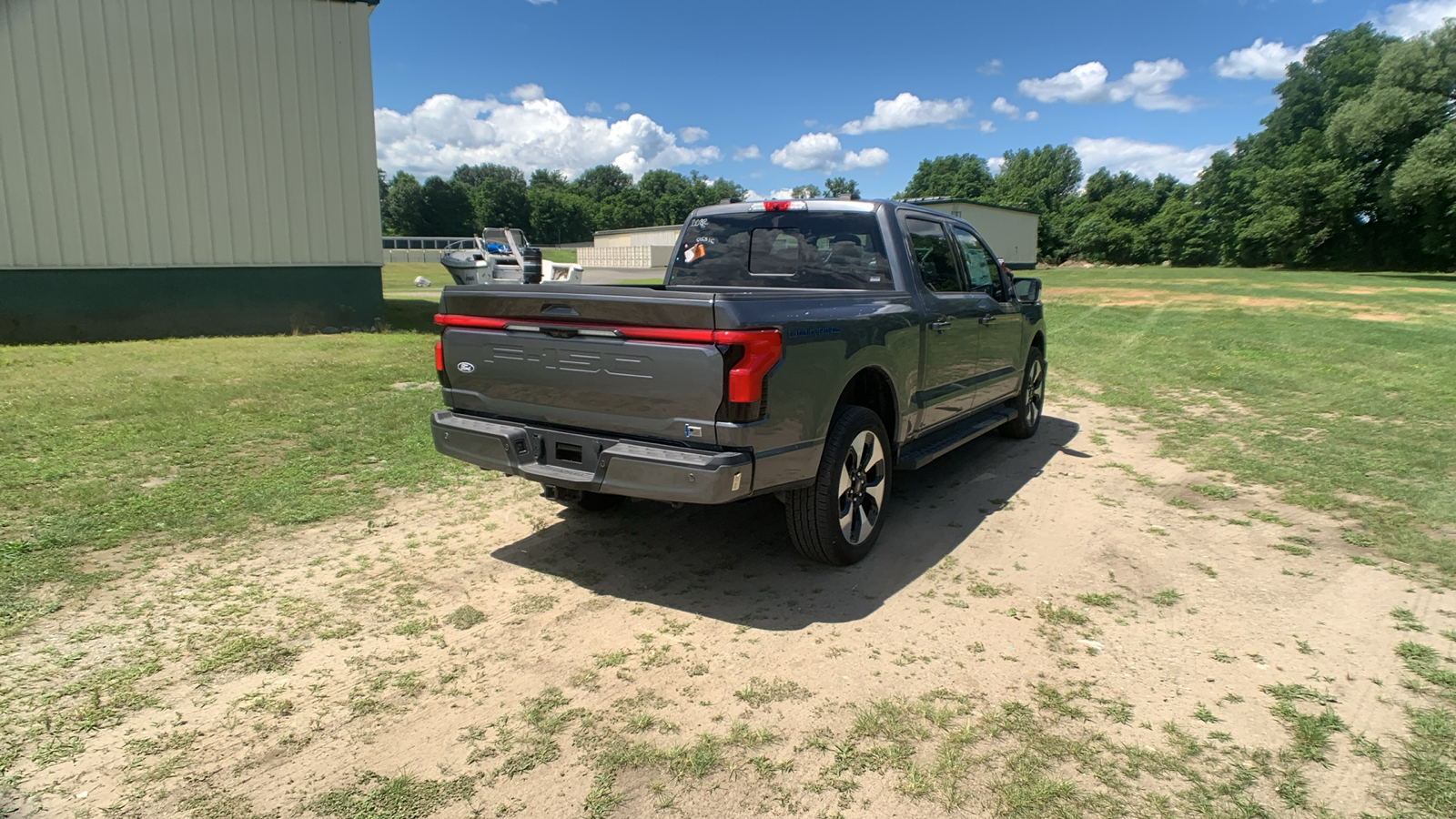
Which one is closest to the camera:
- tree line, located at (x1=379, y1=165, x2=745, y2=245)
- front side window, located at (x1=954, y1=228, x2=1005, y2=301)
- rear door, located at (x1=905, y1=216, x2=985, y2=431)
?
rear door, located at (x1=905, y1=216, x2=985, y2=431)

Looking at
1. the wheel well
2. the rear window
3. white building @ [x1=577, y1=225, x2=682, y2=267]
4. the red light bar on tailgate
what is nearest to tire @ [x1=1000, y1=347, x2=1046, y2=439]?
the rear window

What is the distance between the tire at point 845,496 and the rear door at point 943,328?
26.2 inches

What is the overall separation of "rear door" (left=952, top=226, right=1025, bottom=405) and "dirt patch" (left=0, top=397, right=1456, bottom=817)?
148cm

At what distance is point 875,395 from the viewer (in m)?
4.67

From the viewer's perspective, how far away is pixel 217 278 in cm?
1401

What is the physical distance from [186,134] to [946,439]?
13.8 metres

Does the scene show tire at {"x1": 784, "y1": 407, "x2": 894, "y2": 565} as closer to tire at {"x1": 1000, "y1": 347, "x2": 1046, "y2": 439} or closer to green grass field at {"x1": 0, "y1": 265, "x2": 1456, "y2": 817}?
green grass field at {"x1": 0, "y1": 265, "x2": 1456, "y2": 817}

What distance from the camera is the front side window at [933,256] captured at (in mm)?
5289

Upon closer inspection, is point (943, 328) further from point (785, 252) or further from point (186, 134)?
point (186, 134)

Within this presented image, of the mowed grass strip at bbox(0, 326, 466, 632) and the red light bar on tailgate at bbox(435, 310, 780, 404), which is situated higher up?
the red light bar on tailgate at bbox(435, 310, 780, 404)

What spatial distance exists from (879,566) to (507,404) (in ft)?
6.92

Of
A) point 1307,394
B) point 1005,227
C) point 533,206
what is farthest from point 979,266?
point 533,206

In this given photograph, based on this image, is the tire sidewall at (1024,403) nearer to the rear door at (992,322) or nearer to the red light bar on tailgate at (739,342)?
the rear door at (992,322)

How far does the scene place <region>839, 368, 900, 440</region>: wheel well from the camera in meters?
4.43
